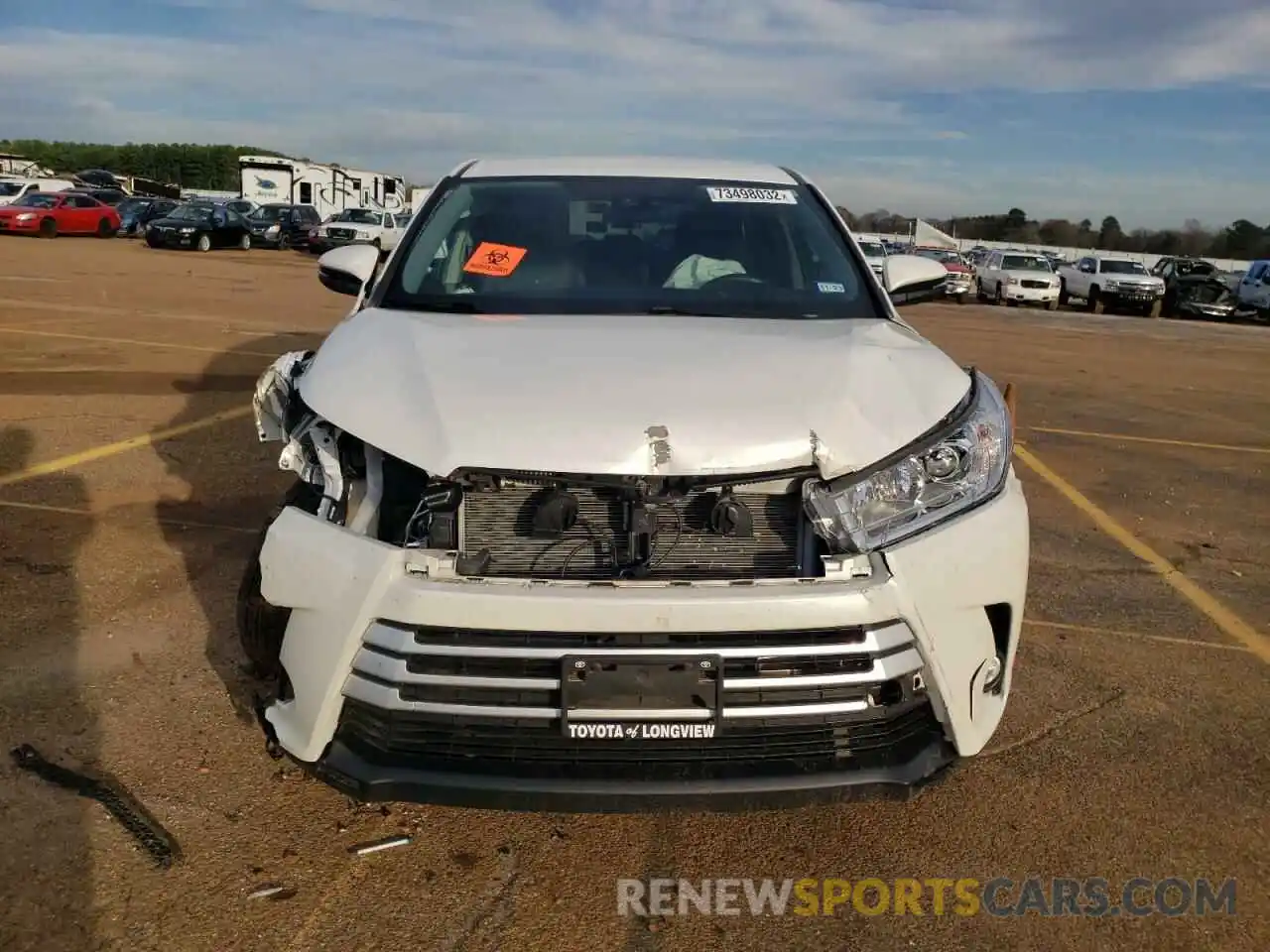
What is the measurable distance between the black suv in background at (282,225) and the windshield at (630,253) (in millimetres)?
32377

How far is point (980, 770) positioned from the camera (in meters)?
3.24

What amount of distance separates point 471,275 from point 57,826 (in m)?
2.05

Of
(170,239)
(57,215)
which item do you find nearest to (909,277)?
(170,239)

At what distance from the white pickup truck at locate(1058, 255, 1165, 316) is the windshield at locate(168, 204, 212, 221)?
24.7 metres

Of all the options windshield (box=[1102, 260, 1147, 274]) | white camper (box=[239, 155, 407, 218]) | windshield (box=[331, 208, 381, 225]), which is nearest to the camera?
windshield (box=[1102, 260, 1147, 274])

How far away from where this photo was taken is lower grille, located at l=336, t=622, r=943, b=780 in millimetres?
2299

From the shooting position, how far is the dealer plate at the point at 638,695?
2.29 m

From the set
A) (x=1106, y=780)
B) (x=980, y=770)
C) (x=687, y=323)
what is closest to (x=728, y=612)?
(x=687, y=323)

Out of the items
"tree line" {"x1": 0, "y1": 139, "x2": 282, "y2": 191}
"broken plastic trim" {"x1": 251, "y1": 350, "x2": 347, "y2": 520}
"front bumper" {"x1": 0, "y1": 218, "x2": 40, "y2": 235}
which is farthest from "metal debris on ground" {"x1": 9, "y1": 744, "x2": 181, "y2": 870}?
"tree line" {"x1": 0, "y1": 139, "x2": 282, "y2": 191}

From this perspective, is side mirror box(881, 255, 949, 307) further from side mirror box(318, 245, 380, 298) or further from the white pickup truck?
the white pickup truck

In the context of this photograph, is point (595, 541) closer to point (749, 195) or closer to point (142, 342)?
point (749, 195)

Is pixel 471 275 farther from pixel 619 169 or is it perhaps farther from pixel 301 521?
pixel 301 521

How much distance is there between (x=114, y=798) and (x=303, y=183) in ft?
161

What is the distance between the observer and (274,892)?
258 centimetres
